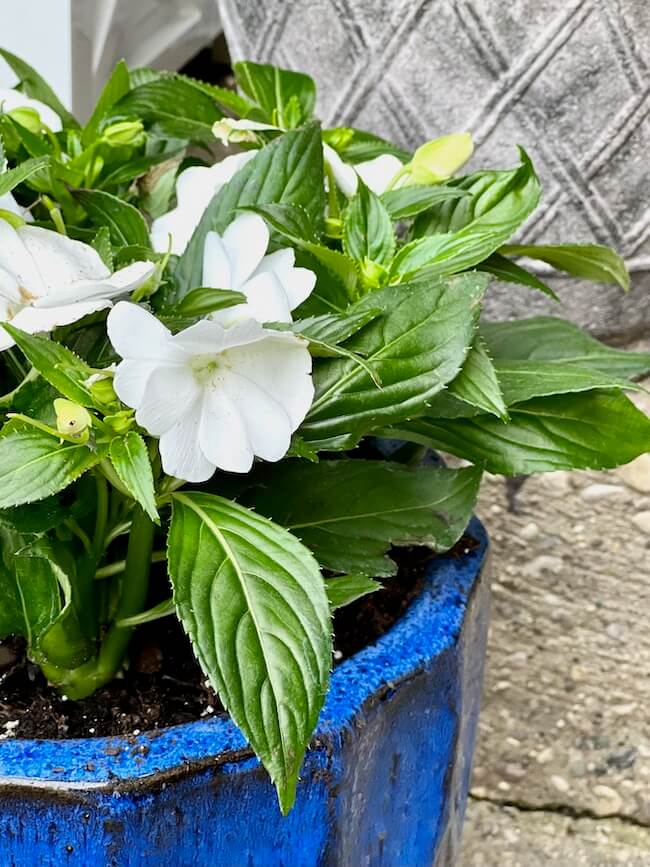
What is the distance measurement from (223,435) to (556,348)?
1.01 feet

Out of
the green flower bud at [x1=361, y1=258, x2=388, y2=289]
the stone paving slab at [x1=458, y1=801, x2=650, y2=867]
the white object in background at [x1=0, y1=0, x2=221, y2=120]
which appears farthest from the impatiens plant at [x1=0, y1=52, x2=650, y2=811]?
the white object in background at [x1=0, y1=0, x2=221, y2=120]

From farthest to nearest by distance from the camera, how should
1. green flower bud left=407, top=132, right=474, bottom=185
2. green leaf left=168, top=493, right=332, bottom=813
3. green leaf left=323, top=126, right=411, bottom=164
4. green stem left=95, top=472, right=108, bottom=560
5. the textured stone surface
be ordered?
the textured stone surface
green leaf left=323, top=126, right=411, bottom=164
green flower bud left=407, top=132, right=474, bottom=185
green stem left=95, top=472, right=108, bottom=560
green leaf left=168, top=493, right=332, bottom=813

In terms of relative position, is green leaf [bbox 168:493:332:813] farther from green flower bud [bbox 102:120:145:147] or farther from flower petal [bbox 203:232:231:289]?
green flower bud [bbox 102:120:145:147]

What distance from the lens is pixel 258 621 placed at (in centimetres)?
45

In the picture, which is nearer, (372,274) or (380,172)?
(372,274)

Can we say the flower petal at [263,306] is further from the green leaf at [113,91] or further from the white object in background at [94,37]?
Result: the white object in background at [94,37]

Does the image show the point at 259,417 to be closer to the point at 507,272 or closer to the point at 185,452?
the point at 185,452

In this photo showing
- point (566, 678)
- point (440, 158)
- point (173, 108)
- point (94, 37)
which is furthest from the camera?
point (94, 37)

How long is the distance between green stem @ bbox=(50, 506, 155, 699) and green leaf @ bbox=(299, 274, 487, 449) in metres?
0.11

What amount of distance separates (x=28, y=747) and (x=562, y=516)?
0.81 metres

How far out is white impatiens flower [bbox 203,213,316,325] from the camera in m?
0.51

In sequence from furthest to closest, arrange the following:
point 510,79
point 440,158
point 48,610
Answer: point 510,79 → point 440,158 → point 48,610

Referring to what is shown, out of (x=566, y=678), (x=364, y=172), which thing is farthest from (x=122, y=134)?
(x=566, y=678)

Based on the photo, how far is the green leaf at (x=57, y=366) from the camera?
1.47 ft
